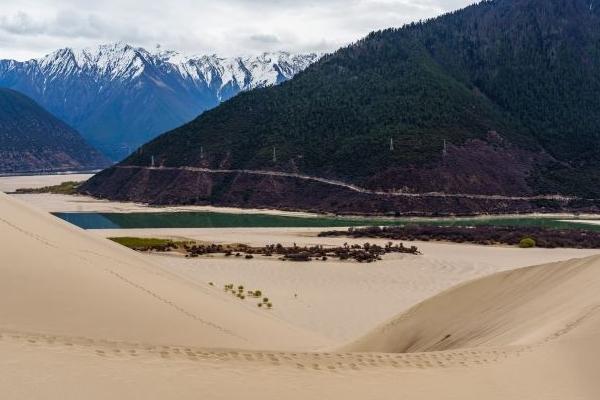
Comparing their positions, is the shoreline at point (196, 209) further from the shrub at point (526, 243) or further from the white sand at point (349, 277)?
the white sand at point (349, 277)

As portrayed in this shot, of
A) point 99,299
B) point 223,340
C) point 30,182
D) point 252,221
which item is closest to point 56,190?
point 30,182

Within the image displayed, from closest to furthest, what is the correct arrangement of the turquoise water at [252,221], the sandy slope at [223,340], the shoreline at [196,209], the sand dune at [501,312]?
1. the sandy slope at [223,340]
2. the sand dune at [501,312]
3. the turquoise water at [252,221]
4. the shoreline at [196,209]

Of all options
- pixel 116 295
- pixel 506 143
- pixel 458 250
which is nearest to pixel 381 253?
pixel 458 250

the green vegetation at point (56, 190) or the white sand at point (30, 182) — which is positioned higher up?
the white sand at point (30, 182)

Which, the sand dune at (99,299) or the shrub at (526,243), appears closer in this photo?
the sand dune at (99,299)

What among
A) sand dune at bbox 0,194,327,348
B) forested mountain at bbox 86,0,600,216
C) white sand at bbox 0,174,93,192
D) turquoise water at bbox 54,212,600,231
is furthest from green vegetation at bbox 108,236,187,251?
white sand at bbox 0,174,93,192

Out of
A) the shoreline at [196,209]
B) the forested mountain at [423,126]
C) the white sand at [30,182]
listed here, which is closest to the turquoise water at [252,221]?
the shoreline at [196,209]
